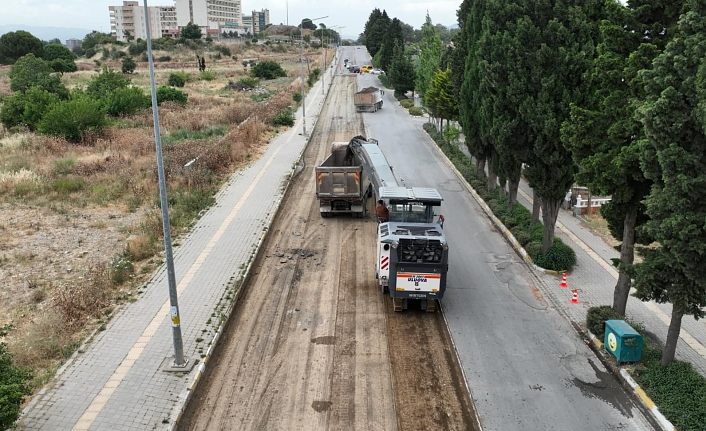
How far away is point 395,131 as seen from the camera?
4316 centimetres

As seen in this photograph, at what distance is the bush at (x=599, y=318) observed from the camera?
1309 cm

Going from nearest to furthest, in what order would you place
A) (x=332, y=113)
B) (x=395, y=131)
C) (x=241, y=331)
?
(x=241, y=331)
(x=395, y=131)
(x=332, y=113)

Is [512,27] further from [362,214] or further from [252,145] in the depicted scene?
[252,145]

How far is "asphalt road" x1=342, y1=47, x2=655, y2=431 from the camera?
409 inches

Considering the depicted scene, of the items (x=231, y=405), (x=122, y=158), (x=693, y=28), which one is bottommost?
(x=231, y=405)

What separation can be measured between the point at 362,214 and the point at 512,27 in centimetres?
914

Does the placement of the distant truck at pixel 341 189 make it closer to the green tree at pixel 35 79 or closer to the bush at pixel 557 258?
the bush at pixel 557 258

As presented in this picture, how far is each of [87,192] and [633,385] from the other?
22.7 meters

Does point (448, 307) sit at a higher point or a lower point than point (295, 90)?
lower

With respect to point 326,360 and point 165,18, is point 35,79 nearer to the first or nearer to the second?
point 326,360

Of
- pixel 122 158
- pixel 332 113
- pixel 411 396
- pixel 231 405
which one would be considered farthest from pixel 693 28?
pixel 332 113

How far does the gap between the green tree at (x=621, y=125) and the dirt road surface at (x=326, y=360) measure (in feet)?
15.6

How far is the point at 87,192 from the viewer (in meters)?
24.6

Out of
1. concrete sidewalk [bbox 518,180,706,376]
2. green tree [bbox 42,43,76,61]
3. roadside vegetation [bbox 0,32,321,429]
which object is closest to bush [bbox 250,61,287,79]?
roadside vegetation [bbox 0,32,321,429]
